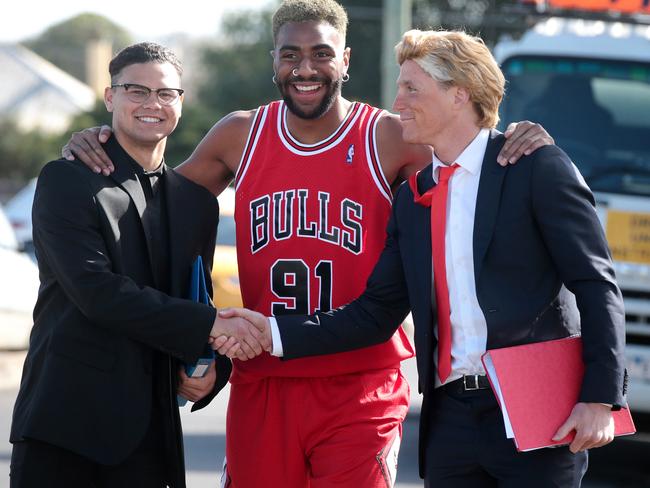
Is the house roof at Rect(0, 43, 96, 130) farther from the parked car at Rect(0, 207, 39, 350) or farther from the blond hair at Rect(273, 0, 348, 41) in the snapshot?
the blond hair at Rect(273, 0, 348, 41)

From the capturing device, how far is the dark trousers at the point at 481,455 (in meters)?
3.70

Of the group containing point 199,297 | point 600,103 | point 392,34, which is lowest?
point 199,297

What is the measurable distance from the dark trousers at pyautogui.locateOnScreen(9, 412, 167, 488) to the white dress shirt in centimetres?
108

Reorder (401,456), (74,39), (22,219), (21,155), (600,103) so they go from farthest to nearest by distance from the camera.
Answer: (74,39), (21,155), (22,219), (401,456), (600,103)

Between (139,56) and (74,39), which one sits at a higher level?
(74,39)

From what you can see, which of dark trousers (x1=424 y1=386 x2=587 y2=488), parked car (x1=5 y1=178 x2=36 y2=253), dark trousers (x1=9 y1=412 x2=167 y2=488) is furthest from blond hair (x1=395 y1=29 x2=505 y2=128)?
parked car (x1=5 y1=178 x2=36 y2=253)

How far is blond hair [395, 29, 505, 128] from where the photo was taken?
392 cm

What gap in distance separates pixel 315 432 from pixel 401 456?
139 inches

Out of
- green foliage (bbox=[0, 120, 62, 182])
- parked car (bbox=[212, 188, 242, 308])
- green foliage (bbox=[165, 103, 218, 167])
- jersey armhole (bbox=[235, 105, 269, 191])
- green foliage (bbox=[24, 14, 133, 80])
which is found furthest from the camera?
green foliage (bbox=[24, 14, 133, 80])

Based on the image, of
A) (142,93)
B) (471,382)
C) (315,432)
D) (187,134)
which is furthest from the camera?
(187,134)

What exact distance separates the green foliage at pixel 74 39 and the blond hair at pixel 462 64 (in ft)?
326

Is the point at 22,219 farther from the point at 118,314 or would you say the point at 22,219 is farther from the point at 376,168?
the point at 118,314

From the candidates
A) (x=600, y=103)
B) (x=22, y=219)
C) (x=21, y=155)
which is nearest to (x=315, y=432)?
(x=600, y=103)

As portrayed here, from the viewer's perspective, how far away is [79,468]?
13.3ft
